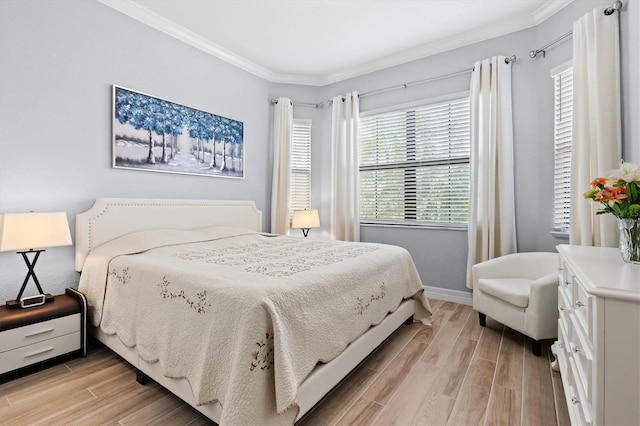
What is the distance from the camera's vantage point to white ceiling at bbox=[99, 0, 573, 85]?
110 inches

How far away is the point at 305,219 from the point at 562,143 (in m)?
2.83

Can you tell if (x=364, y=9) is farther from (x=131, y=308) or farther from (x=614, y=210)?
(x=131, y=308)

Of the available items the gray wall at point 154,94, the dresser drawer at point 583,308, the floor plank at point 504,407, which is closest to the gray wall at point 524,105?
the gray wall at point 154,94

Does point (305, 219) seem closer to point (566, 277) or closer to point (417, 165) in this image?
point (417, 165)

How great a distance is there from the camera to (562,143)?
280 cm

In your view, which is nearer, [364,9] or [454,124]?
[364,9]

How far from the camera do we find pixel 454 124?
3.50 metres

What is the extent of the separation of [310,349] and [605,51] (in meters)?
3.00

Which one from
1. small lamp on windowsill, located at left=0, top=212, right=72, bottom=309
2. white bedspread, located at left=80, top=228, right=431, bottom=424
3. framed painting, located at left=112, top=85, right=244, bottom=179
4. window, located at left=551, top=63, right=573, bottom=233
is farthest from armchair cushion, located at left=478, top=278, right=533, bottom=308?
small lamp on windowsill, located at left=0, top=212, right=72, bottom=309

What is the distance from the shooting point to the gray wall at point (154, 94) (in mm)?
2182

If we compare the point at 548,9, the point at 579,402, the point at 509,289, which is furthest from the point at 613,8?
the point at 579,402

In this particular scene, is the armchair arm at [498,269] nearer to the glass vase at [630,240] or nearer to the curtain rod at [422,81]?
the glass vase at [630,240]

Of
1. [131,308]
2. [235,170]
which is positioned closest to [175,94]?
[235,170]

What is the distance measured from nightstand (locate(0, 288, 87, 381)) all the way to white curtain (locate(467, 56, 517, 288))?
3.49 m
